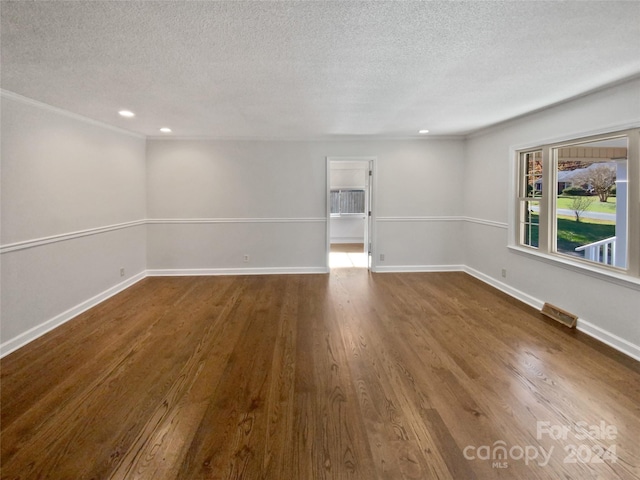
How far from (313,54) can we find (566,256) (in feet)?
11.2

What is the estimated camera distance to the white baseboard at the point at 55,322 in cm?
278

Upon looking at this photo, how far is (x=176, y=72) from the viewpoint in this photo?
2.49 metres

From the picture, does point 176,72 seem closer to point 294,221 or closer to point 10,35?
point 10,35

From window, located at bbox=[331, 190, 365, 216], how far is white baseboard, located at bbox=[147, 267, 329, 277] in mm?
4002

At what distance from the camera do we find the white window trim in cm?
272

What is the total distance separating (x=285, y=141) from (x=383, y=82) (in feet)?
9.65

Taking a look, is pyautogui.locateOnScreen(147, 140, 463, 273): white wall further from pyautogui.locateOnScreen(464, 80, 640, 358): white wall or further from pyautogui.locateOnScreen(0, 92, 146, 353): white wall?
pyautogui.locateOnScreen(0, 92, 146, 353): white wall

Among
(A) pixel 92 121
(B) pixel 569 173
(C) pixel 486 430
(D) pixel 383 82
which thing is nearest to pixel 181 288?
(A) pixel 92 121

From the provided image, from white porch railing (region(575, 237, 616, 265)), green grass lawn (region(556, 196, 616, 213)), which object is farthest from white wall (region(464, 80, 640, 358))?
green grass lawn (region(556, 196, 616, 213))

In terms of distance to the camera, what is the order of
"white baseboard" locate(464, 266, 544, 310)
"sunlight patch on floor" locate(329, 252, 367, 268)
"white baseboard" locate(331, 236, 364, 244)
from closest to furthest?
"white baseboard" locate(464, 266, 544, 310)
"sunlight patch on floor" locate(329, 252, 367, 268)
"white baseboard" locate(331, 236, 364, 244)

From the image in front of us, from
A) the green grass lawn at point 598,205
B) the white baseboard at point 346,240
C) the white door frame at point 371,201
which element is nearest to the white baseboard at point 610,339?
the green grass lawn at point 598,205

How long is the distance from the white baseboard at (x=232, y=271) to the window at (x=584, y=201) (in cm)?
316

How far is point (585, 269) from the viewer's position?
3.16 m

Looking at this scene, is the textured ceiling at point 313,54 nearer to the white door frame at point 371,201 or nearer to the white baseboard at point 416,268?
the white door frame at point 371,201
